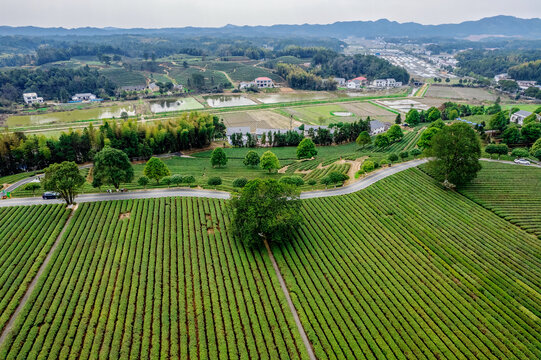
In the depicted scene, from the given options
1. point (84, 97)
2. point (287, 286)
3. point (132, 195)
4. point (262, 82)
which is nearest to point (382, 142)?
point (287, 286)

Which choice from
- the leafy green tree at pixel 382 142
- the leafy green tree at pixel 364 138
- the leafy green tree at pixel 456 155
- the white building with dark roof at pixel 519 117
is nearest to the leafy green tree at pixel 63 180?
the leafy green tree at pixel 456 155

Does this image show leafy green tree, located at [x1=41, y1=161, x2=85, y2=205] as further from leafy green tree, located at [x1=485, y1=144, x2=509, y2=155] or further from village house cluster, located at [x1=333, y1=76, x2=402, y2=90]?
village house cluster, located at [x1=333, y1=76, x2=402, y2=90]

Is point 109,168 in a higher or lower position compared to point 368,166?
higher

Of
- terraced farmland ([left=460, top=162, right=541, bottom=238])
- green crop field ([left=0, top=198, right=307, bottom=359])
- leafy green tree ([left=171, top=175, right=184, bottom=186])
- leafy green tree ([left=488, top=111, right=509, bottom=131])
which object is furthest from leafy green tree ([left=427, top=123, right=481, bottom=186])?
leafy green tree ([left=171, top=175, right=184, bottom=186])

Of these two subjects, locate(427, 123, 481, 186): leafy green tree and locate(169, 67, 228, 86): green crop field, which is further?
locate(169, 67, 228, 86): green crop field

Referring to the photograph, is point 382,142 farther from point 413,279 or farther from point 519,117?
point 413,279

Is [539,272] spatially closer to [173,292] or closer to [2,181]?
[173,292]
